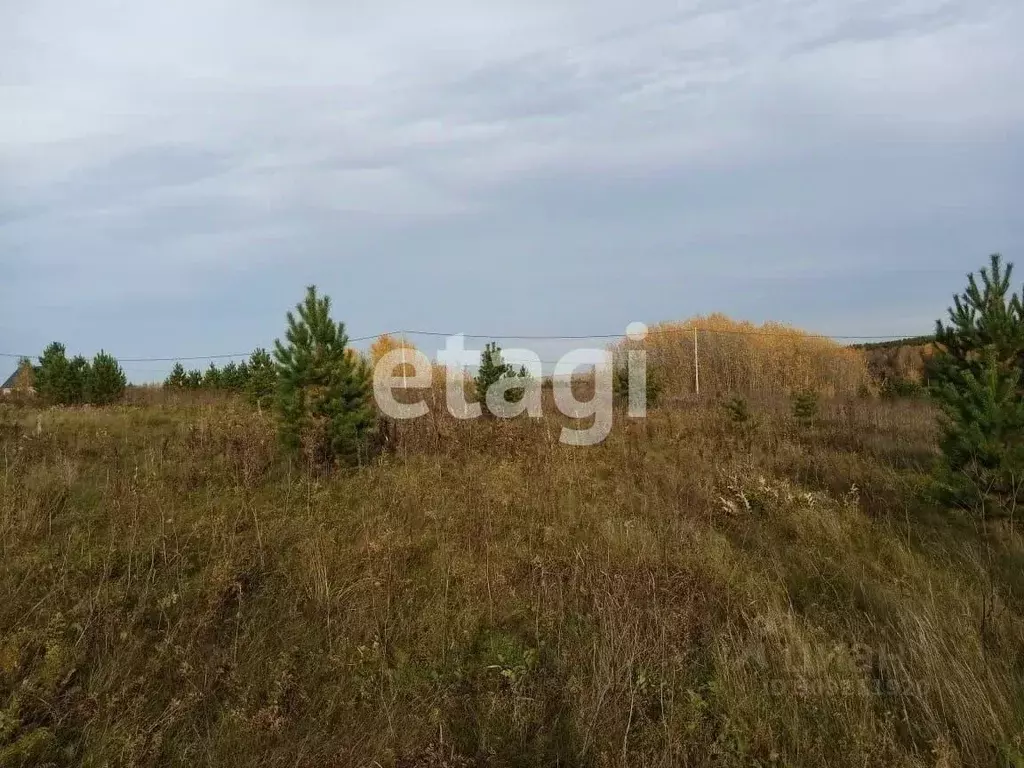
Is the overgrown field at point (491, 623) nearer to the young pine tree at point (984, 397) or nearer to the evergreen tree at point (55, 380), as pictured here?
the young pine tree at point (984, 397)

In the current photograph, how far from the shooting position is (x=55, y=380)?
18.7 m

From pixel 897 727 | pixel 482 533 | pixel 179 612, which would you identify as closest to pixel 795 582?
pixel 897 727

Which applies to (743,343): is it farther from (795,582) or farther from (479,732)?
(479,732)

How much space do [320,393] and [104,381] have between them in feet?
51.5

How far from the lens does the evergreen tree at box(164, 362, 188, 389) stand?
24.8m

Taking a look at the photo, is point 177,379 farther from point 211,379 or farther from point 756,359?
point 756,359

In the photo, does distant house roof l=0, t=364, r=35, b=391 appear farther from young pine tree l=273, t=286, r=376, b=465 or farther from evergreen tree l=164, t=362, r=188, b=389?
young pine tree l=273, t=286, r=376, b=465

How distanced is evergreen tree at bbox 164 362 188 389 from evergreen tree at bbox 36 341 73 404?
5530 mm

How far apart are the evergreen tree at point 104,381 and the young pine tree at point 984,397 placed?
2187cm

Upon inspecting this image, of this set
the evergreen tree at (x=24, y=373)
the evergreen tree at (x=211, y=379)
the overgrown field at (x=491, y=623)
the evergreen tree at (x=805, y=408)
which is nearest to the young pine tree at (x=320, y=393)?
the overgrown field at (x=491, y=623)

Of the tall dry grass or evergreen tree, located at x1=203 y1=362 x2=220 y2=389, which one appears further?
the tall dry grass

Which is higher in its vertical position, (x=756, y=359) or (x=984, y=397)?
(x=756, y=359)

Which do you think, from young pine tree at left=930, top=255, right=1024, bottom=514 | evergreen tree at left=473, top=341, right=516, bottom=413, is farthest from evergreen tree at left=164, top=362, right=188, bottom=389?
young pine tree at left=930, top=255, right=1024, bottom=514

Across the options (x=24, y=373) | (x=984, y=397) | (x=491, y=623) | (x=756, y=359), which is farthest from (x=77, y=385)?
(x=756, y=359)
